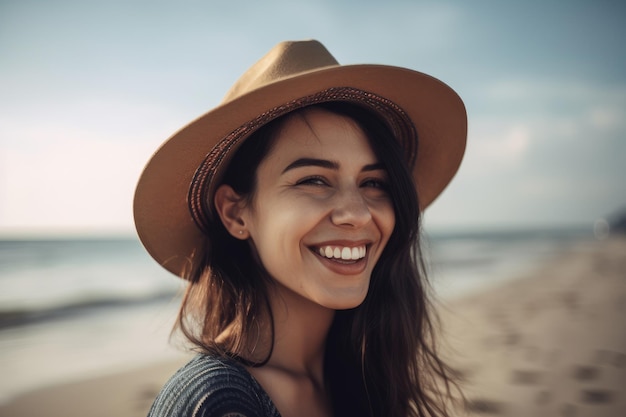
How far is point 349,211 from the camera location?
1718mm

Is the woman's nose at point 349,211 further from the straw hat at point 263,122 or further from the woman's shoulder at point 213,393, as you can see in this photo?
the woman's shoulder at point 213,393

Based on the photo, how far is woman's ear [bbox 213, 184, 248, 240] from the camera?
1.92 meters

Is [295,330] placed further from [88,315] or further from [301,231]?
[88,315]

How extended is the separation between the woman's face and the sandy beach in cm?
200

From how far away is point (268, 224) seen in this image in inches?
70.1

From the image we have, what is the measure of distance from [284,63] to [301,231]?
0.63 meters

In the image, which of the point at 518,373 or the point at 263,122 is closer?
the point at 263,122

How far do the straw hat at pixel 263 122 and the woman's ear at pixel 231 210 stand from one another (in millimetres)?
57

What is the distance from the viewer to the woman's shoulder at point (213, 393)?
1.34 metres

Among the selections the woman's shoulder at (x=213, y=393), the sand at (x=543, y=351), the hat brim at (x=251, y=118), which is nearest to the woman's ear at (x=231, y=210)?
the hat brim at (x=251, y=118)

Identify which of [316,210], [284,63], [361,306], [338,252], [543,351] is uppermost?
[284,63]

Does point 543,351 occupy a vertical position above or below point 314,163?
below

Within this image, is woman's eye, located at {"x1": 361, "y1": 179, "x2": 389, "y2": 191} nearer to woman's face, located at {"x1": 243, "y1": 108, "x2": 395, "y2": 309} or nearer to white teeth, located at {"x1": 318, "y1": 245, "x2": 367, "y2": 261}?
woman's face, located at {"x1": 243, "y1": 108, "x2": 395, "y2": 309}

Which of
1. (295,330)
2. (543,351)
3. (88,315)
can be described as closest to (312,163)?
(295,330)
